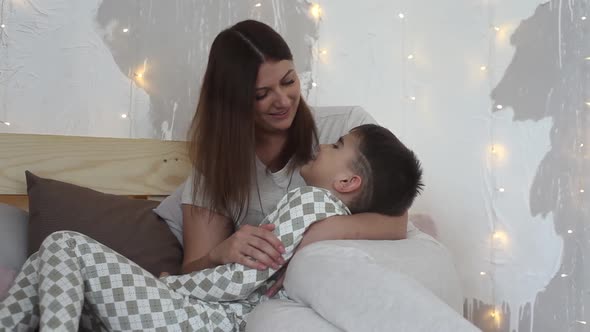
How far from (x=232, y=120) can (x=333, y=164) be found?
0.29 m

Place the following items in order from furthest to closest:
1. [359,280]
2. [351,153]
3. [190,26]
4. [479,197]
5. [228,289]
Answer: [479,197]
[190,26]
[351,153]
[228,289]
[359,280]

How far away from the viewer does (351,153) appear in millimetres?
1453

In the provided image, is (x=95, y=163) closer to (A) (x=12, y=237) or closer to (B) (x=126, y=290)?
(A) (x=12, y=237)

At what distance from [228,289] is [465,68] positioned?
134 cm

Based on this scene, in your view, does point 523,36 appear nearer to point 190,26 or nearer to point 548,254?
point 548,254

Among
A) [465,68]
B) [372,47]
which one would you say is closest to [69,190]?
[372,47]

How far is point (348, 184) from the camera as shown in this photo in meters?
1.43

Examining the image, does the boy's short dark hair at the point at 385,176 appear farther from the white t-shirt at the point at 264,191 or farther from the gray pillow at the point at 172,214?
the gray pillow at the point at 172,214

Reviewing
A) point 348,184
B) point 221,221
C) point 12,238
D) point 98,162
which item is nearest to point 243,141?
point 221,221

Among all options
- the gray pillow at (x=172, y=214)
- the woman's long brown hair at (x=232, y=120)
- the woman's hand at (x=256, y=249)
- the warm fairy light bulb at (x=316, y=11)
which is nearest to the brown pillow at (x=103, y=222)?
the gray pillow at (x=172, y=214)

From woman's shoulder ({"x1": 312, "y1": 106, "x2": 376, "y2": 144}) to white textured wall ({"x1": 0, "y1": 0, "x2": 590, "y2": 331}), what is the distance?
15.7 inches

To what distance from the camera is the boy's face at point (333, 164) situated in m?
1.44

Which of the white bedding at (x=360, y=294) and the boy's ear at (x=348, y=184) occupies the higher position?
the boy's ear at (x=348, y=184)

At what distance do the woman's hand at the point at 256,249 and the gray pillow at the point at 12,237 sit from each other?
51 centimetres
